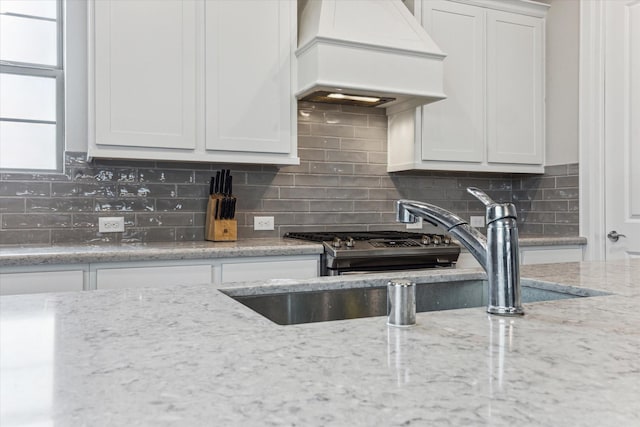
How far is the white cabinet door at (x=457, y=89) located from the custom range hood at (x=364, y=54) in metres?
0.25

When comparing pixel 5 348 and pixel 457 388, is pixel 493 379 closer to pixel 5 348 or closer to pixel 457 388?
pixel 457 388

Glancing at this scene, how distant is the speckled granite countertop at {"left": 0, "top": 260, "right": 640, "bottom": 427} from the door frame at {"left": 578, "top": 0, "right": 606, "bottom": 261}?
116 inches

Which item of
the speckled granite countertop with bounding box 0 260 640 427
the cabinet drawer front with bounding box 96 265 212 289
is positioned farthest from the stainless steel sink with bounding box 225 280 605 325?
the cabinet drawer front with bounding box 96 265 212 289

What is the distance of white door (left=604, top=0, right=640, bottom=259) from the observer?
A: 11.2 ft

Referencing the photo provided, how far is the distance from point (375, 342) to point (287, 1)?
274cm

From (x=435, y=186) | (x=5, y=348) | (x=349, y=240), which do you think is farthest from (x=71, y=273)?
(x=435, y=186)

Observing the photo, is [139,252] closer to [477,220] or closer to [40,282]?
[40,282]

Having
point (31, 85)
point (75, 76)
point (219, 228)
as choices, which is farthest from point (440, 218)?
point (31, 85)

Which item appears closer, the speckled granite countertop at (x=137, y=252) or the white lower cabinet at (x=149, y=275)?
the speckled granite countertop at (x=137, y=252)

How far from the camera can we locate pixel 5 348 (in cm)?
73

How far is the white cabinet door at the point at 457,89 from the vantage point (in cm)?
354

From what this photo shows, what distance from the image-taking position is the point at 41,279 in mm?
2312

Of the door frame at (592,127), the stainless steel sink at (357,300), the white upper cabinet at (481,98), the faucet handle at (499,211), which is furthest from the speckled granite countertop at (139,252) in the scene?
the door frame at (592,127)

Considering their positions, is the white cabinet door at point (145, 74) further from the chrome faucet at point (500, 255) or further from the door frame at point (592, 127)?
the door frame at point (592, 127)
